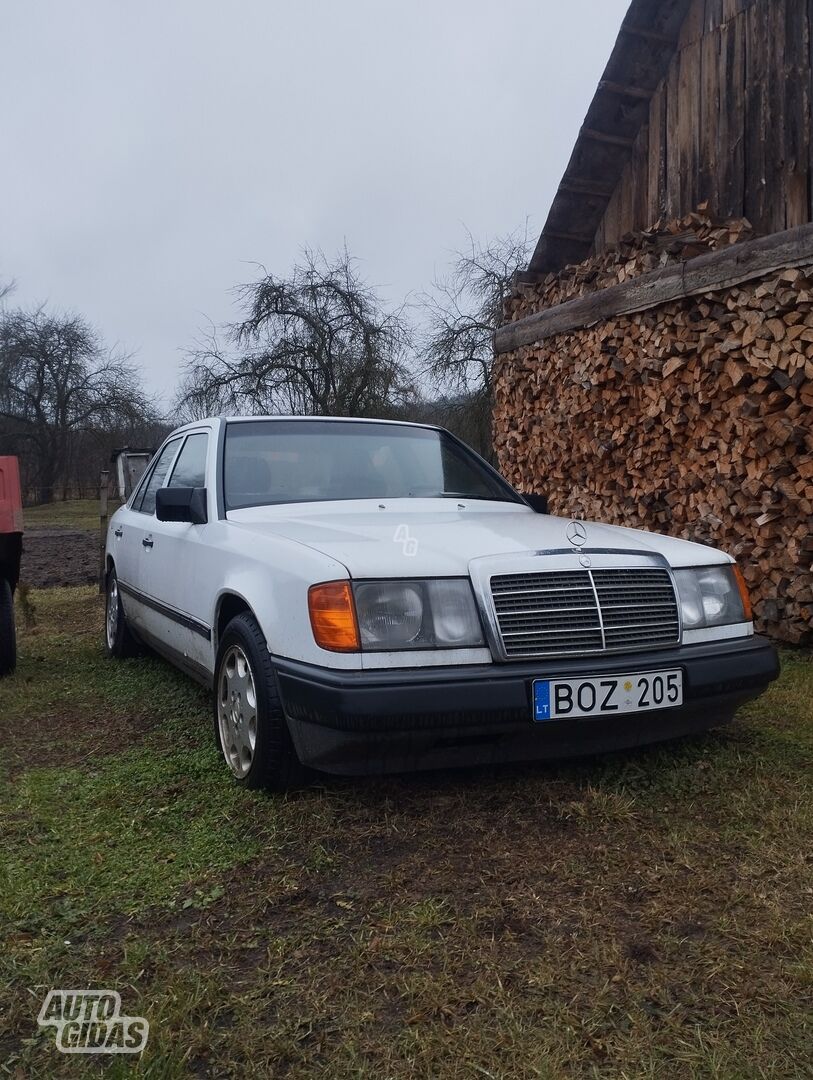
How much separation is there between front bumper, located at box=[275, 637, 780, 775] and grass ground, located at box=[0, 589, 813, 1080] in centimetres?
23

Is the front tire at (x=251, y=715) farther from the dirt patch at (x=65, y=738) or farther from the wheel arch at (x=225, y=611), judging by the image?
the dirt patch at (x=65, y=738)

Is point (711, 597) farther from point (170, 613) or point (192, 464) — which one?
point (192, 464)

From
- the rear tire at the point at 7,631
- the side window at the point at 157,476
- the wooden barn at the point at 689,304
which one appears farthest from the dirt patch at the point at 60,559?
the wooden barn at the point at 689,304

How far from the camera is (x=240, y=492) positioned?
3.93m

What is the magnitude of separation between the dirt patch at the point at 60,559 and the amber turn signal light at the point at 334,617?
8.39 m

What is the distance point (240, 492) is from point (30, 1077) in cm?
253

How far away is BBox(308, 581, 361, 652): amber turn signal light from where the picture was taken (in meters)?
2.71

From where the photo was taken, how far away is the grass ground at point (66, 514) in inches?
936

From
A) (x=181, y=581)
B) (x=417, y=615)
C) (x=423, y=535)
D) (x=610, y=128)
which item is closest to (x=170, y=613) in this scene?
(x=181, y=581)

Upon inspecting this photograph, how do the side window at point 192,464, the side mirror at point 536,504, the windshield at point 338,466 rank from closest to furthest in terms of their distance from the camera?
the windshield at point 338,466
the side window at point 192,464
the side mirror at point 536,504

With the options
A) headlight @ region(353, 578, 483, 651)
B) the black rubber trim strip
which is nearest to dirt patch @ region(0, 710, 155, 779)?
the black rubber trim strip

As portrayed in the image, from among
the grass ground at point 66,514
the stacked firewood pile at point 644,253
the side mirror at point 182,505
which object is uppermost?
the stacked firewood pile at point 644,253

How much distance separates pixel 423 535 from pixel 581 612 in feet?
2.03

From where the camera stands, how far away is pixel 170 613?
4289mm
